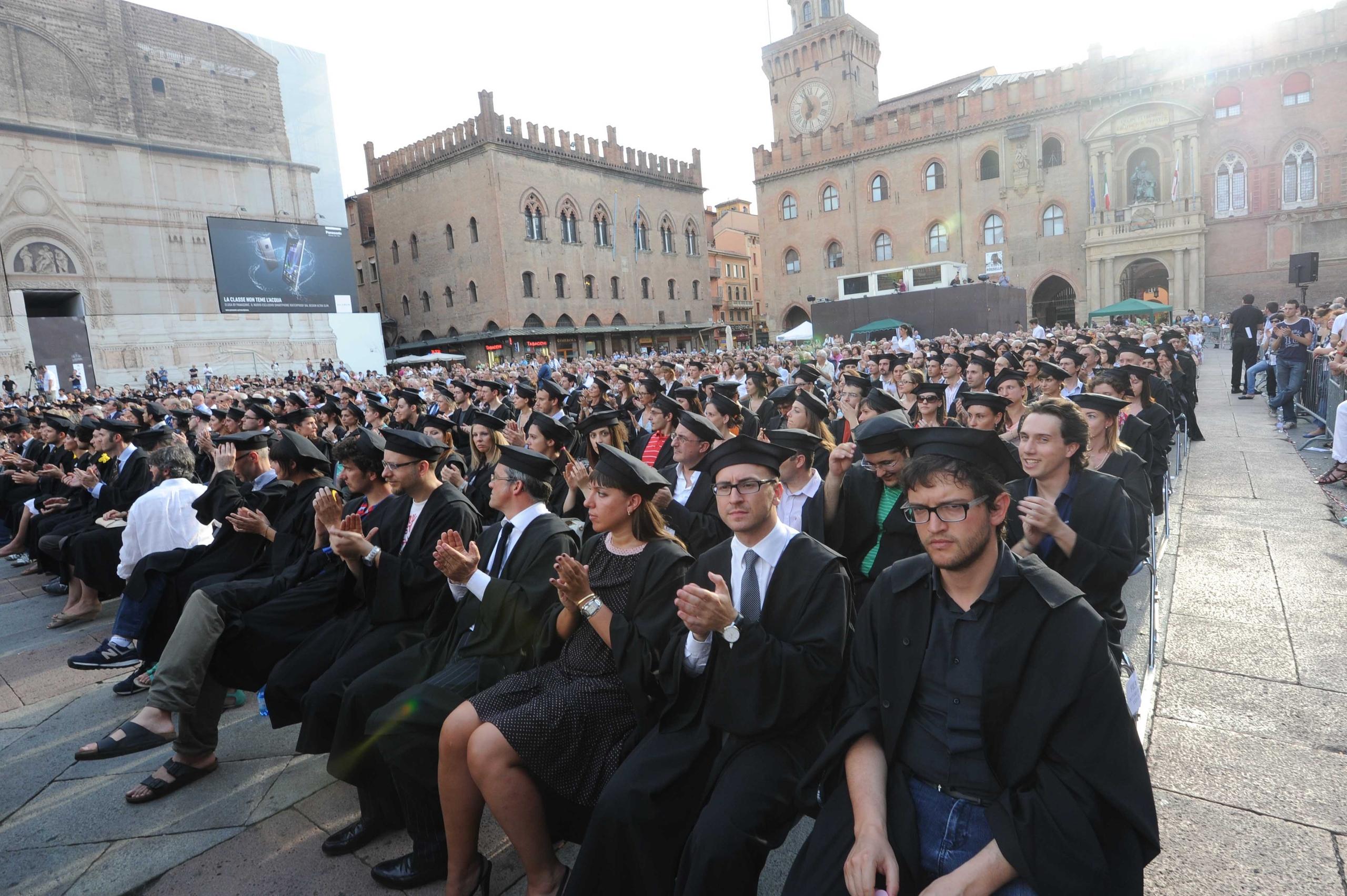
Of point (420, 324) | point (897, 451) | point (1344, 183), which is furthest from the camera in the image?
point (420, 324)

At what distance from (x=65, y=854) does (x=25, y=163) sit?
37.8 meters

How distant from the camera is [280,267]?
1387 inches

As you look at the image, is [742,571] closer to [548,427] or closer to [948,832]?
[948,832]

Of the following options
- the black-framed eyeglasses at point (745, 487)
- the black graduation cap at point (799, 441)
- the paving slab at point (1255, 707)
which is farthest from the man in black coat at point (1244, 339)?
the black-framed eyeglasses at point (745, 487)

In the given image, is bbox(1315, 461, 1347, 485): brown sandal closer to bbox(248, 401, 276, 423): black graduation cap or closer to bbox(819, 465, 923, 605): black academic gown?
bbox(819, 465, 923, 605): black academic gown

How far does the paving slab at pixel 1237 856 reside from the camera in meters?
2.59

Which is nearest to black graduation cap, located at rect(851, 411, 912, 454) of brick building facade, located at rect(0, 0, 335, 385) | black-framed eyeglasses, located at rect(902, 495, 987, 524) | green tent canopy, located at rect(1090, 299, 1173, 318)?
black-framed eyeglasses, located at rect(902, 495, 987, 524)

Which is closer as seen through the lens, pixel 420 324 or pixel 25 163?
pixel 25 163

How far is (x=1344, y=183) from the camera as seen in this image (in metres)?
35.8

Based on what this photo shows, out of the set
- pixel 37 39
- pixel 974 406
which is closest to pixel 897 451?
pixel 974 406

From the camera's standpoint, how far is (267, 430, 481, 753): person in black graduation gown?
3.68m

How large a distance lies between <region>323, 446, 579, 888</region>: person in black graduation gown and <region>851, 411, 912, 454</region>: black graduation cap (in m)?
1.65

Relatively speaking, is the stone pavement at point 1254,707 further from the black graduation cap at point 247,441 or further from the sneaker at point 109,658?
the sneaker at point 109,658

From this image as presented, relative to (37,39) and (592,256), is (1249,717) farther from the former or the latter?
(592,256)
